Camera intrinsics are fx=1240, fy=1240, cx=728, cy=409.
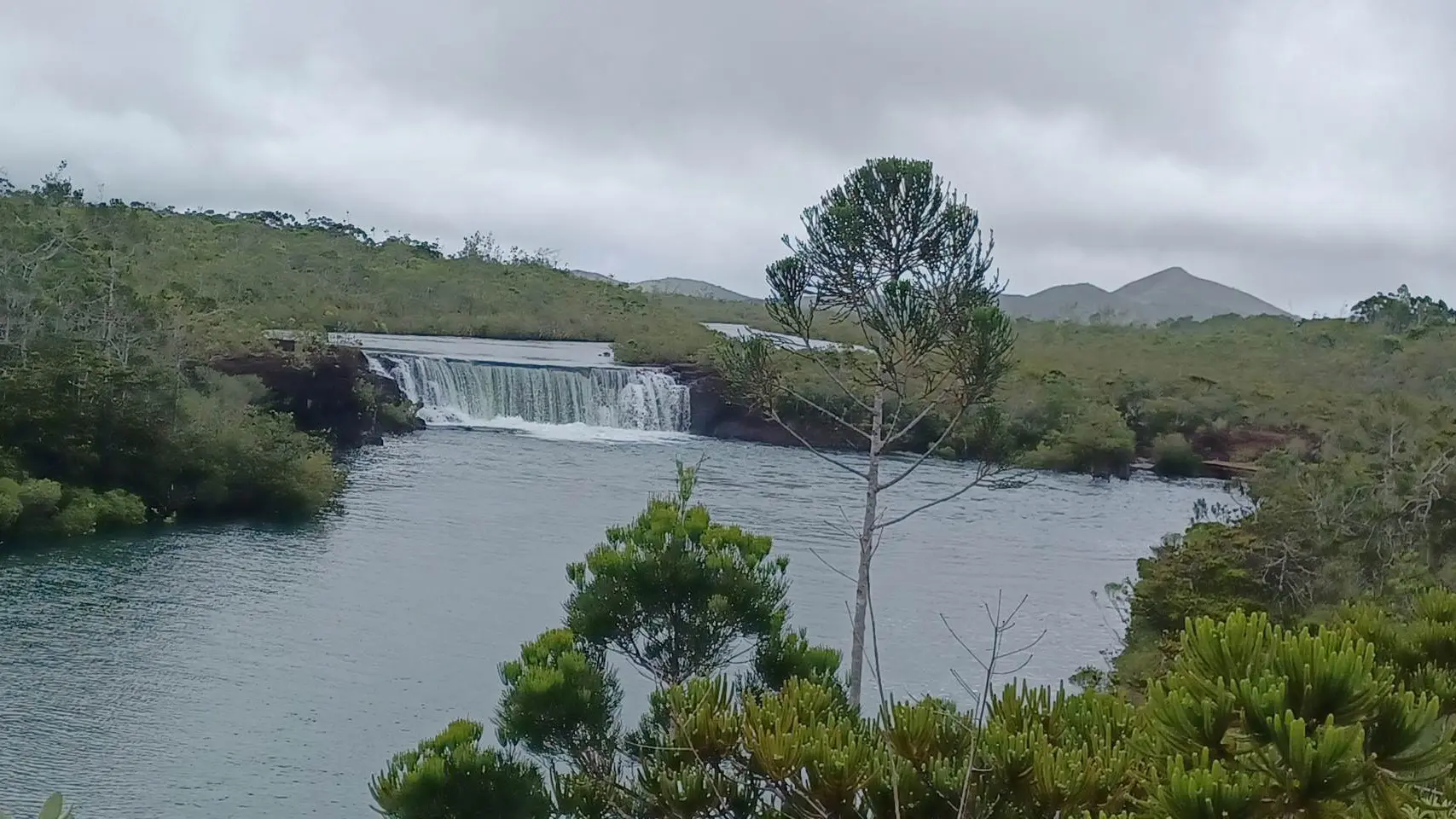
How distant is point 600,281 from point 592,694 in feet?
201

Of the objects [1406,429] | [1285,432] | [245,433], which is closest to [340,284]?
[245,433]

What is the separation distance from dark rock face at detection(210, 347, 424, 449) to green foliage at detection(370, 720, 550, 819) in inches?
951

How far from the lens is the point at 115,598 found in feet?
52.5

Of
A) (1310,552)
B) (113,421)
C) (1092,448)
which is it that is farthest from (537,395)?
(1310,552)

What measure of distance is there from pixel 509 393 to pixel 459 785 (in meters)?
28.2

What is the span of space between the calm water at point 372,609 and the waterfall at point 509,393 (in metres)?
5.52

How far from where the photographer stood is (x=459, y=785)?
21.5 feet

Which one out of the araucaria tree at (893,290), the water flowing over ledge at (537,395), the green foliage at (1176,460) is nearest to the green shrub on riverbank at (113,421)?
the water flowing over ledge at (537,395)

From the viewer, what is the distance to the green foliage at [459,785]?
649 cm

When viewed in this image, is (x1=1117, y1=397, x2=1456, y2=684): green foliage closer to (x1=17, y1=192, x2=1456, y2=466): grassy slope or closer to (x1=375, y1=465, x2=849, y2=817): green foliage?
(x1=375, y1=465, x2=849, y2=817): green foliage

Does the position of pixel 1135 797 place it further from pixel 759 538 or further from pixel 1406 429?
pixel 1406 429

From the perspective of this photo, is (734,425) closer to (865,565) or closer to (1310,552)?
(1310,552)

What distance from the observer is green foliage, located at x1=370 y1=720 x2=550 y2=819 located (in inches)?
256

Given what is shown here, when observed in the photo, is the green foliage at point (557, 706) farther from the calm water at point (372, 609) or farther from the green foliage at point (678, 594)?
the calm water at point (372, 609)
